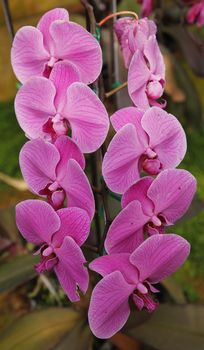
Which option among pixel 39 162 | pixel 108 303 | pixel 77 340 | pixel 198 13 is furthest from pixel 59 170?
pixel 198 13

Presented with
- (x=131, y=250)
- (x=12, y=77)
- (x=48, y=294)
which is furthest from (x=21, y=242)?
(x=12, y=77)

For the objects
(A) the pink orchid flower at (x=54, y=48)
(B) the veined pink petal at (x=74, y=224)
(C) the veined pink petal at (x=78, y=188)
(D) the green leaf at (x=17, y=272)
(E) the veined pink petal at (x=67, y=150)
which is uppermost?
(A) the pink orchid flower at (x=54, y=48)

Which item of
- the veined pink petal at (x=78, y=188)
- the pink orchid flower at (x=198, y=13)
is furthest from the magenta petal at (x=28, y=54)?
the pink orchid flower at (x=198, y=13)

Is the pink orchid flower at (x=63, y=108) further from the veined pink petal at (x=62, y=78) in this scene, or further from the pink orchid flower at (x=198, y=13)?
the pink orchid flower at (x=198, y=13)

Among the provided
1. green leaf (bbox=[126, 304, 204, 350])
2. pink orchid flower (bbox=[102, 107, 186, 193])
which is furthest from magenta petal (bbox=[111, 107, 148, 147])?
green leaf (bbox=[126, 304, 204, 350])

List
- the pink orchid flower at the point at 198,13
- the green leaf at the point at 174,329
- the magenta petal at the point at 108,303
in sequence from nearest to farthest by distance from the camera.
Answer: the magenta petal at the point at 108,303 → the green leaf at the point at 174,329 → the pink orchid flower at the point at 198,13

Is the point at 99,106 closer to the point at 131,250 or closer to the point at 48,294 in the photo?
the point at 131,250

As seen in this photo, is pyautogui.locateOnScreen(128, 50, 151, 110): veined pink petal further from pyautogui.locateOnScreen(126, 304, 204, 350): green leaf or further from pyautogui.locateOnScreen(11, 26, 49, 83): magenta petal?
pyautogui.locateOnScreen(126, 304, 204, 350): green leaf

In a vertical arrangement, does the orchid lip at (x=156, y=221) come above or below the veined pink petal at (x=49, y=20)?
below
